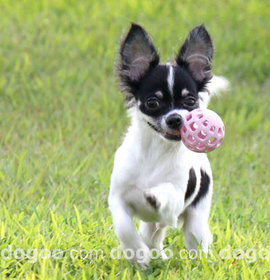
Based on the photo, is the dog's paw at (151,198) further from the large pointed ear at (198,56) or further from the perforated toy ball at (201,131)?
the large pointed ear at (198,56)

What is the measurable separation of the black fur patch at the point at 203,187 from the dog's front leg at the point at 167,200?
0.45 meters

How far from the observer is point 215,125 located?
14.8 feet

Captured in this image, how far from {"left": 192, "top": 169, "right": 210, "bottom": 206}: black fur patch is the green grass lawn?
1.24ft

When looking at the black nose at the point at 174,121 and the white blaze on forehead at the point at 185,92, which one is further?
the white blaze on forehead at the point at 185,92

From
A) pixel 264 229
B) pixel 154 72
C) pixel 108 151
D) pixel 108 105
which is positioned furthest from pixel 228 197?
pixel 108 105

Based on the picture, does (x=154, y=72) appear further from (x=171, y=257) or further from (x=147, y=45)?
(x=171, y=257)

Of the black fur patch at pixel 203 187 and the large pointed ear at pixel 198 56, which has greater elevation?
the large pointed ear at pixel 198 56

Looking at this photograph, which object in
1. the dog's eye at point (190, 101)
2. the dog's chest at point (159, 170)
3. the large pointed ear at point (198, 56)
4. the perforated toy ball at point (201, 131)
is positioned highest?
the large pointed ear at point (198, 56)

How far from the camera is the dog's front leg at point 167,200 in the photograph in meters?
4.27

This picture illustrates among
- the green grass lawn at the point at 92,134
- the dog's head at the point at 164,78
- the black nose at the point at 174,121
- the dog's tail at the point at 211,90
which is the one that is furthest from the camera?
the dog's tail at the point at 211,90

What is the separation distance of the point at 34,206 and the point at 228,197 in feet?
5.75

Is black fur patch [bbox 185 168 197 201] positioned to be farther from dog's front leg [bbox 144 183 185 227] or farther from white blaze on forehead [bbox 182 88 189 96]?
white blaze on forehead [bbox 182 88 189 96]

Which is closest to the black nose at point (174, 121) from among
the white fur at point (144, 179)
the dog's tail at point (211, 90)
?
the white fur at point (144, 179)

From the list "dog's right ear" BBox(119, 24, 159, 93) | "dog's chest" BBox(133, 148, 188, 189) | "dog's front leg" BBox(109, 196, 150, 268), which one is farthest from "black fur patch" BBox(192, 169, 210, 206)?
"dog's right ear" BBox(119, 24, 159, 93)
